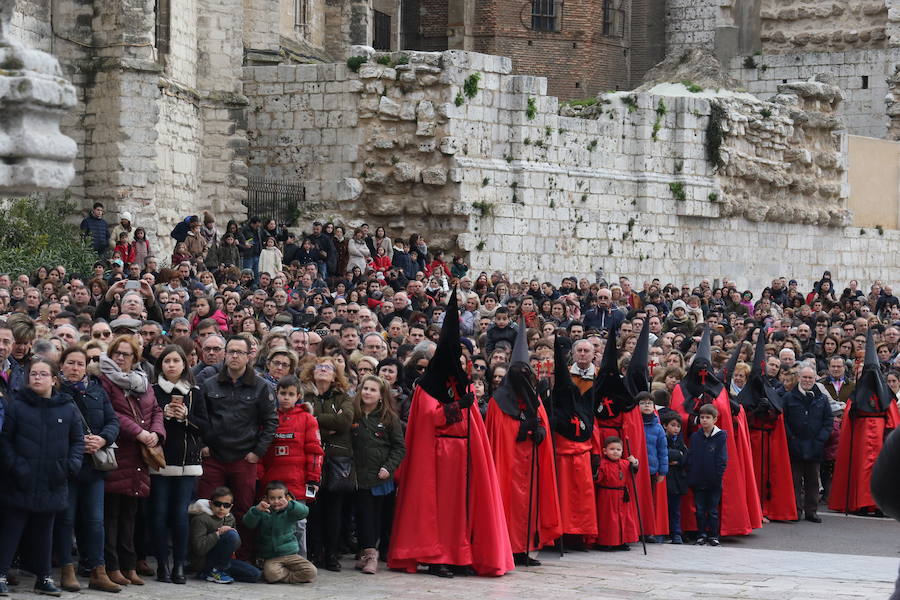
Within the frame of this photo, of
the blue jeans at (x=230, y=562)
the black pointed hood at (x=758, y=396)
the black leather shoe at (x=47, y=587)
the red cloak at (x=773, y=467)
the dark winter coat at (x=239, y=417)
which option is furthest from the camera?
the red cloak at (x=773, y=467)

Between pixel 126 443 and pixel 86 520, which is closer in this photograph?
pixel 86 520

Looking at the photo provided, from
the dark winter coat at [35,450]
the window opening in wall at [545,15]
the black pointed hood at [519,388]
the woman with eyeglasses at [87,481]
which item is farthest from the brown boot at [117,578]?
the window opening in wall at [545,15]

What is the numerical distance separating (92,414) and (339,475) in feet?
6.46

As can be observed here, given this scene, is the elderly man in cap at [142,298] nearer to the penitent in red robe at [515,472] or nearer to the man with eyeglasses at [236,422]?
the penitent in red robe at [515,472]

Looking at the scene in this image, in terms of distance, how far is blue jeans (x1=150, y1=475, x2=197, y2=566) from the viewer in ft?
30.6

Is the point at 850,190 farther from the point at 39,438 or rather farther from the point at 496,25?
the point at 39,438

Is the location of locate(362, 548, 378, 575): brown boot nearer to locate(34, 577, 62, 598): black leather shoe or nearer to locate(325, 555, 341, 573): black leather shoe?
locate(325, 555, 341, 573): black leather shoe

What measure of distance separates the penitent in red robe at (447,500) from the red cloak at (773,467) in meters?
4.68

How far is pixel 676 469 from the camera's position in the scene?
13.0 meters

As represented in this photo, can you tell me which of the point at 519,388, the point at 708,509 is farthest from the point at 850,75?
the point at 519,388

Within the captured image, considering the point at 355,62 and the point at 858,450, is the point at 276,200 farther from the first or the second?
the point at 858,450

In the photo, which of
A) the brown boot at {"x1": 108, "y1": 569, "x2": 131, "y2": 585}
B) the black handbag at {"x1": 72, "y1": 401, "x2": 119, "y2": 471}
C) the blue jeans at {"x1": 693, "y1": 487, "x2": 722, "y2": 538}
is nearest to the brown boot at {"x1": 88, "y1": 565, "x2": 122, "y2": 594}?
the brown boot at {"x1": 108, "y1": 569, "x2": 131, "y2": 585}

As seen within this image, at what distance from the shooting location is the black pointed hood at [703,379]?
13.4 metres

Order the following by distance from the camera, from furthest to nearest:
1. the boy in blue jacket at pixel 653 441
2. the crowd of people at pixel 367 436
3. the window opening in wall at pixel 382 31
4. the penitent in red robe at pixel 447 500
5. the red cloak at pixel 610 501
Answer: the window opening in wall at pixel 382 31, the boy in blue jacket at pixel 653 441, the red cloak at pixel 610 501, the penitent in red robe at pixel 447 500, the crowd of people at pixel 367 436
